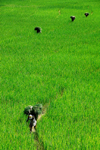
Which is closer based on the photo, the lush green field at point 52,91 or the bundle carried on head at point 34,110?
the lush green field at point 52,91

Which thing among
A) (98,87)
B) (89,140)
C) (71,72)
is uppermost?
(71,72)

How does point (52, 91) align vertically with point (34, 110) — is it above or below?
above

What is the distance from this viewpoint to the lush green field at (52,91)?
242cm

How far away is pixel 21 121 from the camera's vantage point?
9.09ft

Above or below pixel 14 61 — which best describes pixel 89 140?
below

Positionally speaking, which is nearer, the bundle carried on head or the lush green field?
the lush green field

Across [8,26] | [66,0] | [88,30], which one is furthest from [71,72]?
[66,0]

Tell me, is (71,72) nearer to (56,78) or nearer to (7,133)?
(56,78)

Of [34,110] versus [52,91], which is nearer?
[34,110]

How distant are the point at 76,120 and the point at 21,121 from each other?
88 cm

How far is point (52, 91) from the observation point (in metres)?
3.63

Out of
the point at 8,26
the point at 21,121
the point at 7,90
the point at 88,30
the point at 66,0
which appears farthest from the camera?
the point at 66,0

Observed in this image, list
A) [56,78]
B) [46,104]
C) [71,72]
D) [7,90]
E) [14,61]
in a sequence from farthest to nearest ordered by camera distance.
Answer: [14,61] → [71,72] → [56,78] → [7,90] → [46,104]

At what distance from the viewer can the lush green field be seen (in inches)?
95.4
